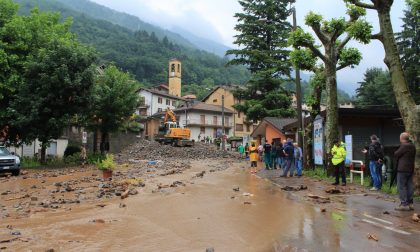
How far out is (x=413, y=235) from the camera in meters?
7.11

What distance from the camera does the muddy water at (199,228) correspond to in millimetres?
6414

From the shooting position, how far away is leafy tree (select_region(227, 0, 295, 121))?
127ft

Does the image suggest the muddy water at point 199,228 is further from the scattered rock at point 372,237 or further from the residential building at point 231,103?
the residential building at point 231,103

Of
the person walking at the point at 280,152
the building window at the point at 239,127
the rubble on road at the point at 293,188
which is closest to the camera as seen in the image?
the rubble on road at the point at 293,188

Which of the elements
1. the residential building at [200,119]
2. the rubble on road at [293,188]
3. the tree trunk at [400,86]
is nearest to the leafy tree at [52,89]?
the rubble on road at [293,188]

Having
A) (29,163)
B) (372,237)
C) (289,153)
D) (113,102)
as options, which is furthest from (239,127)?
(372,237)

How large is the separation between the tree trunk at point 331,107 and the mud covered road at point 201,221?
12.3ft

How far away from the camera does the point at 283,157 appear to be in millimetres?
22391

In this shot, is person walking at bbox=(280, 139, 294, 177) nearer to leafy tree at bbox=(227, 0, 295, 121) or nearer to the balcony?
leafy tree at bbox=(227, 0, 295, 121)

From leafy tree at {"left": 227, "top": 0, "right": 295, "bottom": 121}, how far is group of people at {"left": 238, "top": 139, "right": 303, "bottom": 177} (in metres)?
13.1

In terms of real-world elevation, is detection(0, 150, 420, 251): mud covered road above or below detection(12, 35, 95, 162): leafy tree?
below

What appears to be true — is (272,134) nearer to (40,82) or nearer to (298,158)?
(298,158)

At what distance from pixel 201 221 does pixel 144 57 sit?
104 metres

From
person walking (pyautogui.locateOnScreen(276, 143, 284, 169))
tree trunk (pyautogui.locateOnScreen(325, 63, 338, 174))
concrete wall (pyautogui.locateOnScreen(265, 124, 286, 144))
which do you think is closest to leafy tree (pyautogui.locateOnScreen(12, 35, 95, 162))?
person walking (pyautogui.locateOnScreen(276, 143, 284, 169))
